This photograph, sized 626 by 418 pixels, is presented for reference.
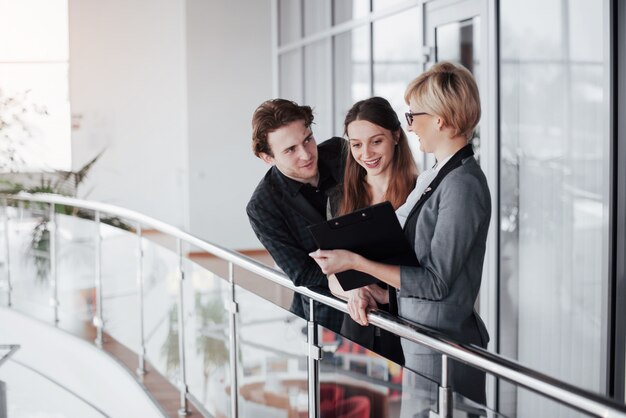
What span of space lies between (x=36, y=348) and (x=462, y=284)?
5.85 meters

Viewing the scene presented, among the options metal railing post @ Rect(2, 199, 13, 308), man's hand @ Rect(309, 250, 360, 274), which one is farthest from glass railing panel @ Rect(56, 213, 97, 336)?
man's hand @ Rect(309, 250, 360, 274)

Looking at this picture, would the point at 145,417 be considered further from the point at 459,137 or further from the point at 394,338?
the point at 459,137

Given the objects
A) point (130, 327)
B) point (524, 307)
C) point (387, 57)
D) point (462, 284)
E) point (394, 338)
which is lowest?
point (130, 327)

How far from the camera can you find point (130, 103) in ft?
44.0

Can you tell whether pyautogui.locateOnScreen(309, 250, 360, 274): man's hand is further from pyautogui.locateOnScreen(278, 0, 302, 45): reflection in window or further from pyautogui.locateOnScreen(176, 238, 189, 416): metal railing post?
pyautogui.locateOnScreen(278, 0, 302, 45): reflection in window

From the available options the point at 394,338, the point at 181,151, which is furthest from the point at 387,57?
the point at 181,151

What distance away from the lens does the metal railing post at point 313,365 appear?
271 cm

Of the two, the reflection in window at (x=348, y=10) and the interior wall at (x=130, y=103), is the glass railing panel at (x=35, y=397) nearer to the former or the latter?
the reflection in window at (x=348, y=10)

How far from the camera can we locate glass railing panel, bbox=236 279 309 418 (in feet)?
9.41

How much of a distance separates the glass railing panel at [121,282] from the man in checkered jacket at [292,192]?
2896mm

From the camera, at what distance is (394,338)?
98.6 inches

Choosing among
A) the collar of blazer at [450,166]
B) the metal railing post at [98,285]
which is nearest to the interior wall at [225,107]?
the metal railing post at [98,285]

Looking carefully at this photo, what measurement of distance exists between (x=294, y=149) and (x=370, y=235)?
76 cm

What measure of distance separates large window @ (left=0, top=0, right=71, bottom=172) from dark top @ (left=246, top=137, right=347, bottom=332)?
11.3 meters
